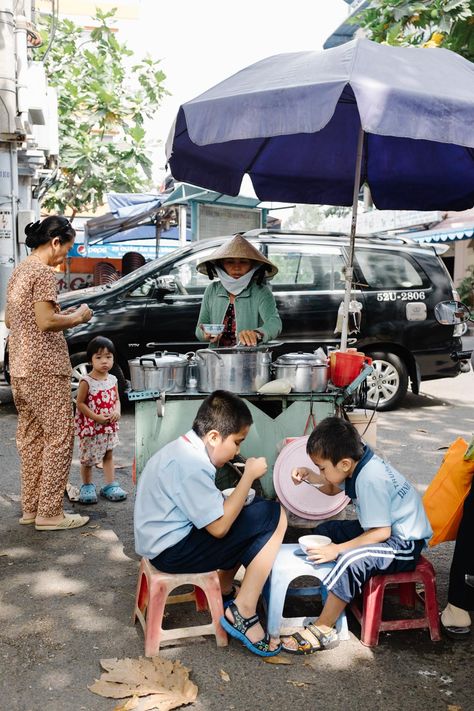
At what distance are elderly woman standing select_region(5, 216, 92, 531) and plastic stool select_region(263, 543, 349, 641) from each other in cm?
174

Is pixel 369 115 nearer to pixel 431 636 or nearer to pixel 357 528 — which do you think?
pixel 357 528

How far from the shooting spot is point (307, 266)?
783 cm

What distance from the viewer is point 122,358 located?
7.38 metres

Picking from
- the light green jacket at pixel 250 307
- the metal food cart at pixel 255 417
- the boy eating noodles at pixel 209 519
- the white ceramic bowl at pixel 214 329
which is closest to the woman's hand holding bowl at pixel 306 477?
the boy eating noodles at pixel 209 519

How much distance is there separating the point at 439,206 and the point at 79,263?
1743 centimetres

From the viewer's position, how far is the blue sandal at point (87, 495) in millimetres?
4820

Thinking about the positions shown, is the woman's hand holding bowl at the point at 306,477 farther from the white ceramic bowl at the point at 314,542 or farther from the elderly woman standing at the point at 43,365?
the elderly woman standing at the point at 43,365

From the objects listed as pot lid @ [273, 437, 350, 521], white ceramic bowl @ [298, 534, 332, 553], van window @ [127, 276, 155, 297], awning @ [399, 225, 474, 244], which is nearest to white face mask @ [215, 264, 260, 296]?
pot lid @ [273, 437, 350, 521]

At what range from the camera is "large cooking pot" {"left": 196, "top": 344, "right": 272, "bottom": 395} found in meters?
3.90

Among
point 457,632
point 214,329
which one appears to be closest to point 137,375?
point 214,329

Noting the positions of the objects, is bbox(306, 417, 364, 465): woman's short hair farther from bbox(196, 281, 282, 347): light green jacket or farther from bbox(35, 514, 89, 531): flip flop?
bbox(35, 514, 89, 531): flip flop

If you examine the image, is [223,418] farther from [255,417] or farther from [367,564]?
[255,417]

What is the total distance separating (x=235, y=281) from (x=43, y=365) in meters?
1.41

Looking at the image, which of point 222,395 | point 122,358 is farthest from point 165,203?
point 222,395
